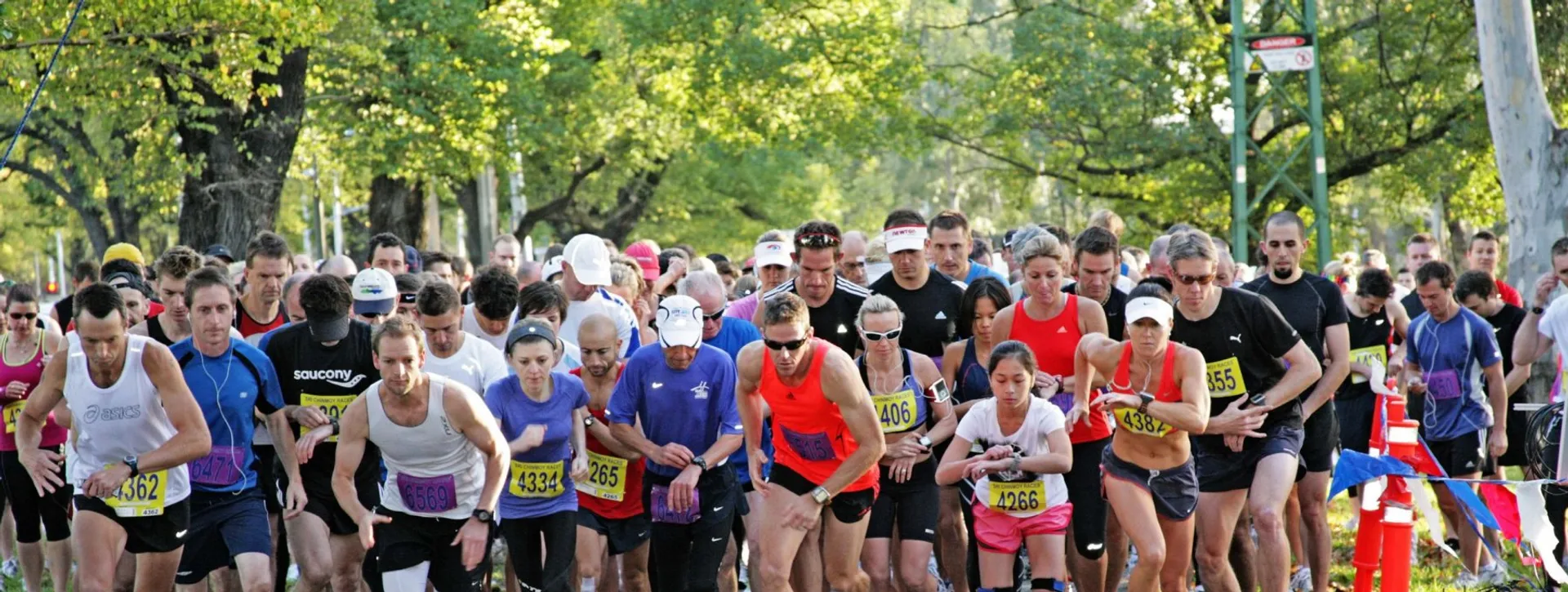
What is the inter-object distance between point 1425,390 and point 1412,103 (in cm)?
1377

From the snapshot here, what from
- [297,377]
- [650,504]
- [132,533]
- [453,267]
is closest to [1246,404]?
[650,504]

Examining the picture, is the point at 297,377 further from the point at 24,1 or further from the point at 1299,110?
the point at 1299,110

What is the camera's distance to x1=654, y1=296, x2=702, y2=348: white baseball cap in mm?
7184

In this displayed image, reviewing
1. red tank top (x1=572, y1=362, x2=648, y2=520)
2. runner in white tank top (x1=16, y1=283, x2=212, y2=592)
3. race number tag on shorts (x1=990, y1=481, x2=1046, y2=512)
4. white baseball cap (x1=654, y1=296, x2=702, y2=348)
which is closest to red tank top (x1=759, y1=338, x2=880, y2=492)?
white baseball cap (x1=654, y1=296, x2=702, y2=348)

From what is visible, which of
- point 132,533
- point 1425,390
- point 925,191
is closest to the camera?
point 132,533

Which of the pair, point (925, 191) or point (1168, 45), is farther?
point (925, 191)

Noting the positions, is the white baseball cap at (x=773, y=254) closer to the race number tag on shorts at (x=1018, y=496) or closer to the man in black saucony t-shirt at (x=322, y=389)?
the race number tag on shorts at (x=1018, y=496)

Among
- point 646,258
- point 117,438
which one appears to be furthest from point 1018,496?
point 646,258

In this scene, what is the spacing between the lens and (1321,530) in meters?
8.13

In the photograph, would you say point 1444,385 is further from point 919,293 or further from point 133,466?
point 133,466

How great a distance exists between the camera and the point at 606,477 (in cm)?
762

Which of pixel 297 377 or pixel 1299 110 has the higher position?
pixel 1299 110

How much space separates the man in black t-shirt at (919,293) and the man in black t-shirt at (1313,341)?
152cm

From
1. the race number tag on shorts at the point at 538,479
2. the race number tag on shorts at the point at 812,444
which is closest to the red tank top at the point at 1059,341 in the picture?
the race number tag on shorts at the point at 812,444
